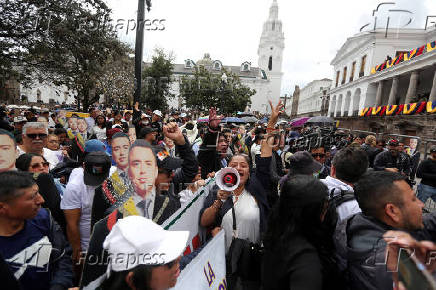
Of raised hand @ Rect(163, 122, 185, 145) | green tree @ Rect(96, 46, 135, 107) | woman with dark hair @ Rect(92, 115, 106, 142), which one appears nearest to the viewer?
raised hand @ Rect(163, 122, 185, 145)

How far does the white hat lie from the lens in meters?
1.05

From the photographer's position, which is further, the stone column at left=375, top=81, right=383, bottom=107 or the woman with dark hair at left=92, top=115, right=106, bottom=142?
the stone column at left=375, top=81, right=383, bottom=107

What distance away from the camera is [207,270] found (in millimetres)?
1632

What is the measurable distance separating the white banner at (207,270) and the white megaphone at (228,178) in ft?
1.18

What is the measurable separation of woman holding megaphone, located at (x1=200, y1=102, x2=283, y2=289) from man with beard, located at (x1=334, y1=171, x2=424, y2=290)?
71 cm

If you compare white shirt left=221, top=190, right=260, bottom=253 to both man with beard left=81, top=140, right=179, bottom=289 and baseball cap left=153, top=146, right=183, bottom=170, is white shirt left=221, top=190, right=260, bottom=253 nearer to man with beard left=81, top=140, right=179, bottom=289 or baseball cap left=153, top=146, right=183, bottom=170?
man with beard left=81, top=140, right=179, bottom=289

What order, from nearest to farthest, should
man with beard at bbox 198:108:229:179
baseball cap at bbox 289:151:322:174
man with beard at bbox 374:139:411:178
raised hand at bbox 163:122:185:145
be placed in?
raised hand at bbox 163:122:185:145 < baseball cap at bbox 289:151:322:174 < man with beard at bbox 198:108:229:179 < man with beard at bbox 374:139:411:178

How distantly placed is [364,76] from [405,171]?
83.0 feet

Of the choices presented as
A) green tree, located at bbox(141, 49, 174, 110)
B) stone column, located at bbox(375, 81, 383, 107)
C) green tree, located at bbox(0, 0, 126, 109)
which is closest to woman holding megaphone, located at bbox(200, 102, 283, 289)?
green tree, located at bbox(0, 0, 126, 109)

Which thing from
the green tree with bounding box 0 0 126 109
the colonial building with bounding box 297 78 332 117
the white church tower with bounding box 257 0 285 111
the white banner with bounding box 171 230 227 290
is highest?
the white church tower with bounding box 257 0 285 111

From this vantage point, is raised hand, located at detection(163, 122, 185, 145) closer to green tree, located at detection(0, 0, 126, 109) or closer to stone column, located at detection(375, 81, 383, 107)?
green tree, located at detection(0, 0, 126, 109)

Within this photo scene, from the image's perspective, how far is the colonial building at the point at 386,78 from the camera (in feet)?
51.5

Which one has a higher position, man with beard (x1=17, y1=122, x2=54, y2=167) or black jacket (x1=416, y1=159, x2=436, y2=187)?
man with beard (x1=17, y1=122, x2=54, y2=167)

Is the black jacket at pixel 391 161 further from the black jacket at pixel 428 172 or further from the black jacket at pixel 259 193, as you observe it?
the black jacket at pixel 259 193
